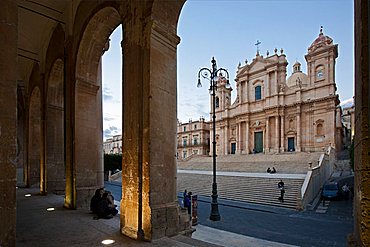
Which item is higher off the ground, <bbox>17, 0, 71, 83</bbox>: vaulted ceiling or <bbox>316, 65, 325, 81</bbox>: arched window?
<bbox>316, 65, 325, 81</bbox>: arched window

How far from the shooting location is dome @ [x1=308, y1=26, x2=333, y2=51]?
99.6 feet

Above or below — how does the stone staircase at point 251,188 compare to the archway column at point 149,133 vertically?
below

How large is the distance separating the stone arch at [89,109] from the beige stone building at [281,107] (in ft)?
91.1

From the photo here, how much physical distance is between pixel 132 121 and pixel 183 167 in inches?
1079

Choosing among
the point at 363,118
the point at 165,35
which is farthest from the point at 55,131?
the point at 363,118

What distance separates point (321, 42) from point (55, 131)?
3088cm

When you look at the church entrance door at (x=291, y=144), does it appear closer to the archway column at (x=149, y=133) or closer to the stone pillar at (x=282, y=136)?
the stone pillar at (x=282, y=136)

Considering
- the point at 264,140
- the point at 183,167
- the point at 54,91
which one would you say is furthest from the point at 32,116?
the point at 264,140

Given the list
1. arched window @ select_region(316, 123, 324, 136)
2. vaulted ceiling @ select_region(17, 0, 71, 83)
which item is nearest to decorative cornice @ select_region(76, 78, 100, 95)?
vaulted ceiling @ select_region(17, 0, 71, 83)

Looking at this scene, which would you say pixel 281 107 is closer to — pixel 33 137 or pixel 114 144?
pixel 33 137

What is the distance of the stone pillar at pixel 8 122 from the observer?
335cm

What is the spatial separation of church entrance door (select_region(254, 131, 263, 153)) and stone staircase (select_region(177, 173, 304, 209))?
616 inches

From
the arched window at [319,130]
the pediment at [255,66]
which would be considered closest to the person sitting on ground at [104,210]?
the arched window at [319,130]

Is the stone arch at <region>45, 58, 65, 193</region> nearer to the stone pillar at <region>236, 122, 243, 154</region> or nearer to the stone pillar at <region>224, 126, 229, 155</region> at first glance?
the stone pillar at <region>236, 122, 243, 154</region>
